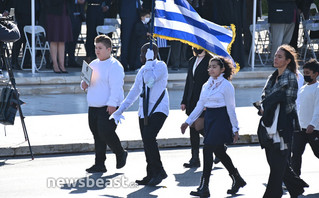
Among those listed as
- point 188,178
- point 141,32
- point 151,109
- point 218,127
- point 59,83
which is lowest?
point 188,178

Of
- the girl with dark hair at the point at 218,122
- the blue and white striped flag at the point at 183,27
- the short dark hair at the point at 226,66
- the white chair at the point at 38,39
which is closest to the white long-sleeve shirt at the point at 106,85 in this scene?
the blue and white striped flag at the point at 183,27

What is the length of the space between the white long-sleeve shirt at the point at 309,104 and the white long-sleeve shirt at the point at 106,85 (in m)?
2.37

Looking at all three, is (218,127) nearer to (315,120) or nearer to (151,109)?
(151,109)

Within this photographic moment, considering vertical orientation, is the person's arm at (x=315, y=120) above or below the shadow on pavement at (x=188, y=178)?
above

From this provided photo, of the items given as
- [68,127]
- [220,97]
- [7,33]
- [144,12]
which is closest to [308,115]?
[220,97]

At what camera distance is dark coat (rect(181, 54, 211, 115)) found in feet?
34.0

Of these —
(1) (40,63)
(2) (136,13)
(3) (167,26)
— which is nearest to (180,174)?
(3) (167,26)

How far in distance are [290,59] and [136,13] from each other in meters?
9.11

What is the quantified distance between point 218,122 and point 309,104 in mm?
1310

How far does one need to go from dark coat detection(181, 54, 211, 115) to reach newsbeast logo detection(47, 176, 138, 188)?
61.8 inches

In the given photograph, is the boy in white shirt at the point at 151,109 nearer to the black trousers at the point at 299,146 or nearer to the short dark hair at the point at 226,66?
the short dark hair at the point at 226,66

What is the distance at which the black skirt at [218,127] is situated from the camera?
8758 millimetres

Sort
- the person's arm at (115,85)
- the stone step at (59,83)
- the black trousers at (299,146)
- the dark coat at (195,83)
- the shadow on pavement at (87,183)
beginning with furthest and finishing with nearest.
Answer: the stone step at (59,83)
the dark coat at (195,83)
the person's arm at (115,85)
the black trousers at (299,146)
the shadow on pavement at (87,183)

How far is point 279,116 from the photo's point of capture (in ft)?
26.3
